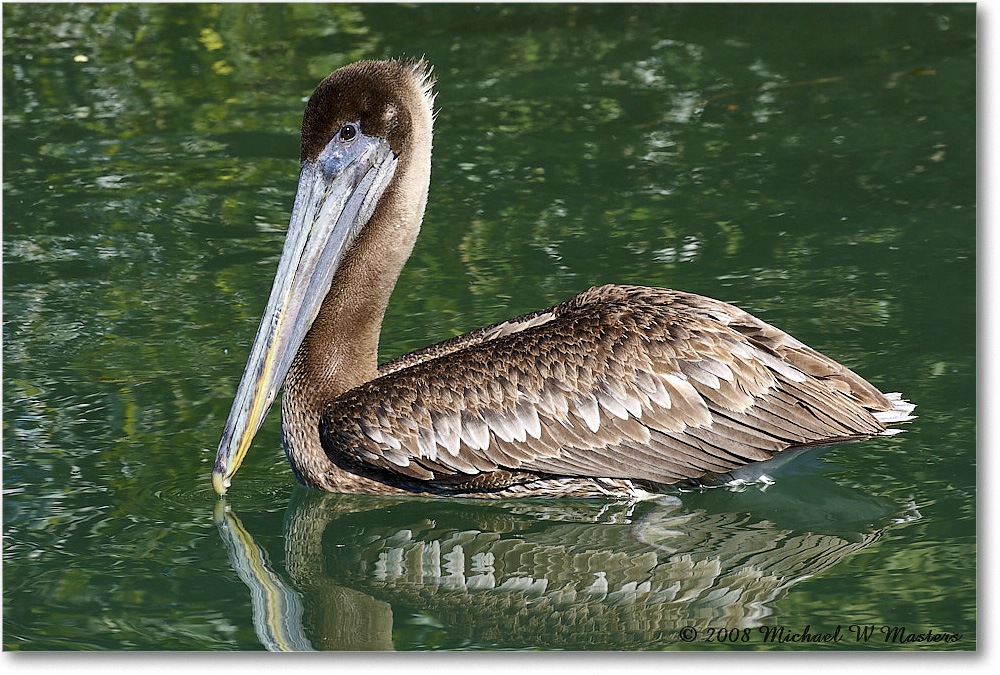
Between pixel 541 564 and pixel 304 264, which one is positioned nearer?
pixel 541 564

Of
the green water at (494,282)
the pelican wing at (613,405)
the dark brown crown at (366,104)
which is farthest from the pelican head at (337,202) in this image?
the green water at (494,282)

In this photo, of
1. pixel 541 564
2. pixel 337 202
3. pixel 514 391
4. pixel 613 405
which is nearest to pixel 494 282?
pixel 337 202

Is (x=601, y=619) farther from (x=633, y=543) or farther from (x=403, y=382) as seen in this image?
(x=403, y=382)

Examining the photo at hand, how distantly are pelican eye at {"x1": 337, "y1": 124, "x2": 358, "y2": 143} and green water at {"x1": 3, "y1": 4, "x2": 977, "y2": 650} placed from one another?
1.41 meters

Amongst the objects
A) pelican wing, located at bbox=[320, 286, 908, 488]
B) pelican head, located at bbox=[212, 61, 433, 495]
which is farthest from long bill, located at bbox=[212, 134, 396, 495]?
pelican wing, located at bbox=[320, 286, 908, 488]

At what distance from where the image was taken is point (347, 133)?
565cm

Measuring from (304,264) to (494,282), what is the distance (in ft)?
6.85

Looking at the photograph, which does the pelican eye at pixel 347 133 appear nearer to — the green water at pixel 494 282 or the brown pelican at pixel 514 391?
the brown pelican at pixel 514 391

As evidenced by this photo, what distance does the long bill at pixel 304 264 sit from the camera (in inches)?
218

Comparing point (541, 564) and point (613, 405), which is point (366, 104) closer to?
point (613, 405)

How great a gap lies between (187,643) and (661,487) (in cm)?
192

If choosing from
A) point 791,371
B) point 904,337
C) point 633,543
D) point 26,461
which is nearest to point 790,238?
point 904,337

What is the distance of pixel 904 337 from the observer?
22.0ft

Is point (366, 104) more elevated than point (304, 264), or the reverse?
point (366, 104)
